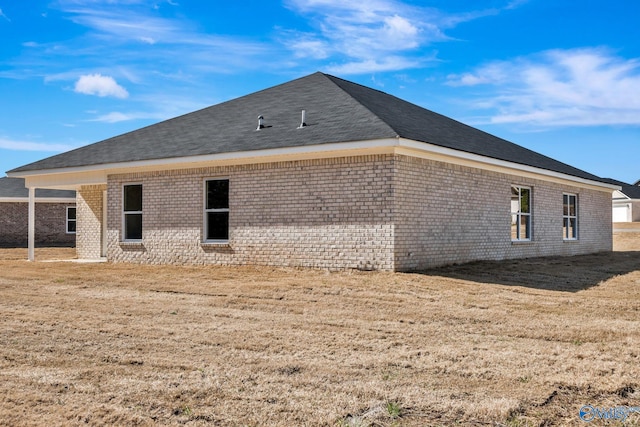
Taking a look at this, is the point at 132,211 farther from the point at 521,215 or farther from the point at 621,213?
the point at 621,213

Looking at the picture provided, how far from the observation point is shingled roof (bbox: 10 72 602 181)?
15219 mm

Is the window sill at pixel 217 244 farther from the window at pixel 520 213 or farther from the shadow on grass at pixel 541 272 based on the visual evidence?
the window at pixel 520 213

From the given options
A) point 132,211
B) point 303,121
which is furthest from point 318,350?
point 132,211

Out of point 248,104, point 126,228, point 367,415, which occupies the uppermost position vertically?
point 248,104

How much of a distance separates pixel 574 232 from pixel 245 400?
68.2ft

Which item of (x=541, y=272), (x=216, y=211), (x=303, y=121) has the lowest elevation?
(x=541, y=272)

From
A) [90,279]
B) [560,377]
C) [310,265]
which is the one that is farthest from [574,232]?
[560,377]

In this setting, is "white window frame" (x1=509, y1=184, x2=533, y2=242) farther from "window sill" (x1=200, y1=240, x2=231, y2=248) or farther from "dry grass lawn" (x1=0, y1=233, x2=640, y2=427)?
"window sill" (x1=200, y1=240, x2=231, y2=248)

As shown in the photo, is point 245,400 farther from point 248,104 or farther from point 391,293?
point 248,104

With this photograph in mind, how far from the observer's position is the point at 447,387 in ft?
20.4

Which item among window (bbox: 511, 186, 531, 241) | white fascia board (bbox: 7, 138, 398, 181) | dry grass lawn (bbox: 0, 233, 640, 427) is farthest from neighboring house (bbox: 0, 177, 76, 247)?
window (bbox: 511, 186, 531, 241)

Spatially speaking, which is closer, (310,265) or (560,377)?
A: (560,377)

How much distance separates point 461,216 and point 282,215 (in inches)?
185

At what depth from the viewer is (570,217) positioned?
922 inches
